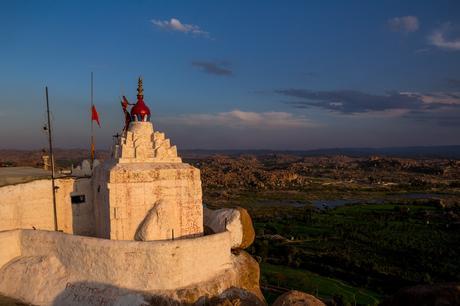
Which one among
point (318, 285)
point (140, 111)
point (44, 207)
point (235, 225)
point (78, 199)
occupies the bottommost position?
point (318, 285)

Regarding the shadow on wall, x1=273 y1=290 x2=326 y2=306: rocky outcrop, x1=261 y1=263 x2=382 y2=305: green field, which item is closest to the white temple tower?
the shadow on wall

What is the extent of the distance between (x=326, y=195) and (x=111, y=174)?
208 feet

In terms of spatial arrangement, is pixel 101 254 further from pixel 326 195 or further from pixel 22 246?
pixel 326 195

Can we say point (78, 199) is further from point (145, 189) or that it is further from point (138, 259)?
point (138, 259)

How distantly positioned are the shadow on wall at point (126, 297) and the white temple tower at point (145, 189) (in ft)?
6.43

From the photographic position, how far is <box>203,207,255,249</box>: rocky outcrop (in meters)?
16.6

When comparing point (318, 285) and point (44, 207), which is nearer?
point (44, 207)

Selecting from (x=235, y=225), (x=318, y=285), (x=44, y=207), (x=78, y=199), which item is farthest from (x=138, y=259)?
(x=318, y=285)

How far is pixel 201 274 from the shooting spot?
1407 cm

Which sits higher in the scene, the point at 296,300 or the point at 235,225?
the point at 235,225

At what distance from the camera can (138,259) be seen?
43.4ft

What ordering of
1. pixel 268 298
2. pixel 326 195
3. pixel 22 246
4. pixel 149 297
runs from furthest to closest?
pixel 326 195 → pixel 268 298 → pixel 22 246 → pixel 149 297

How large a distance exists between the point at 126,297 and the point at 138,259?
1118 mm

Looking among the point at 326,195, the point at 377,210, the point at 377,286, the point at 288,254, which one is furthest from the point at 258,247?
the point at 326,195
